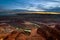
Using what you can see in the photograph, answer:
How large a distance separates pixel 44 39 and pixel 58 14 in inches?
18.6

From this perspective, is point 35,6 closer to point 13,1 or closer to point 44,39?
point 13,1

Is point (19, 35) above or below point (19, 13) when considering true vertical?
below

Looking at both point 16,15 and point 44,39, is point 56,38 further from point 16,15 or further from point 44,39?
point 16,15

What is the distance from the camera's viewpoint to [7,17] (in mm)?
2133

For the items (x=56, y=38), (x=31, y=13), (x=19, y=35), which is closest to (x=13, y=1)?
(x=31, y=13)

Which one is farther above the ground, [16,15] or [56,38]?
[16,15]

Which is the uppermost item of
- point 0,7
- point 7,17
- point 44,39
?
point 0,7

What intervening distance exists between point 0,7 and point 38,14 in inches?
24.8

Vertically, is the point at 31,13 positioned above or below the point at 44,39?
above

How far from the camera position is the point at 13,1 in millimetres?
2168

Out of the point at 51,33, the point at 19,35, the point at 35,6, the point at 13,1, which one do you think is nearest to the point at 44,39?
the point at 51,33

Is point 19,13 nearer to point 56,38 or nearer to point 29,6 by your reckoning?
point 29,6

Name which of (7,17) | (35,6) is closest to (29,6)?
(35,6)

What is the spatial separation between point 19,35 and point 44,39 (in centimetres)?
40
